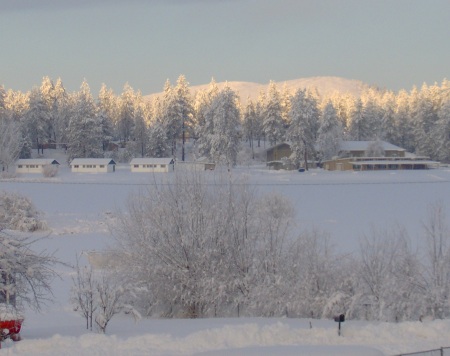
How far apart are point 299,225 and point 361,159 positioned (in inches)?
2089

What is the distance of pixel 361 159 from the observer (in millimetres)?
86375

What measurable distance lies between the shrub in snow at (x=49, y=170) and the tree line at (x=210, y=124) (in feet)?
18.5

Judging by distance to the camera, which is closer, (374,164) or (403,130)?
(374,164)

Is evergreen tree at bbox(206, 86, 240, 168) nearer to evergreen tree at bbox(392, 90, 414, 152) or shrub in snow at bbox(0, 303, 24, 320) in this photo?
evergreen tree at bbox(392, 90, 414, 152)

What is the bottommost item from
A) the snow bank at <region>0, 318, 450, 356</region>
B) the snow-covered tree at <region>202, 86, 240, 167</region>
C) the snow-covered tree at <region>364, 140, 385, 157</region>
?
the snow bank at <region>0, 318, 450, 356</region>

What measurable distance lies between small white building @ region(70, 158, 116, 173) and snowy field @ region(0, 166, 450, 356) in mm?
1910

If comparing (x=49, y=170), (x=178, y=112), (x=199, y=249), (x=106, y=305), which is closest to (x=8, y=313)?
(x=106, y=305)

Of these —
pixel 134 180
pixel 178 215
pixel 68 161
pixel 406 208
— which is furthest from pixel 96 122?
pixel 178 215

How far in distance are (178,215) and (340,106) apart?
325 feet

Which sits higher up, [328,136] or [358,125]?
[358,125]

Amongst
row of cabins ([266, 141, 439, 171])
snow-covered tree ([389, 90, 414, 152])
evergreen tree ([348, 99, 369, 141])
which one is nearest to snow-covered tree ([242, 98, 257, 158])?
row of cabins ([266, 141, 439, 171])

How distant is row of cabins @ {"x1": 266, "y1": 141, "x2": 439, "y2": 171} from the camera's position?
8394 cm

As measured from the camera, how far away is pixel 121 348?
37.3 feet

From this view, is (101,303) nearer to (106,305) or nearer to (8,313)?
(106,305)
